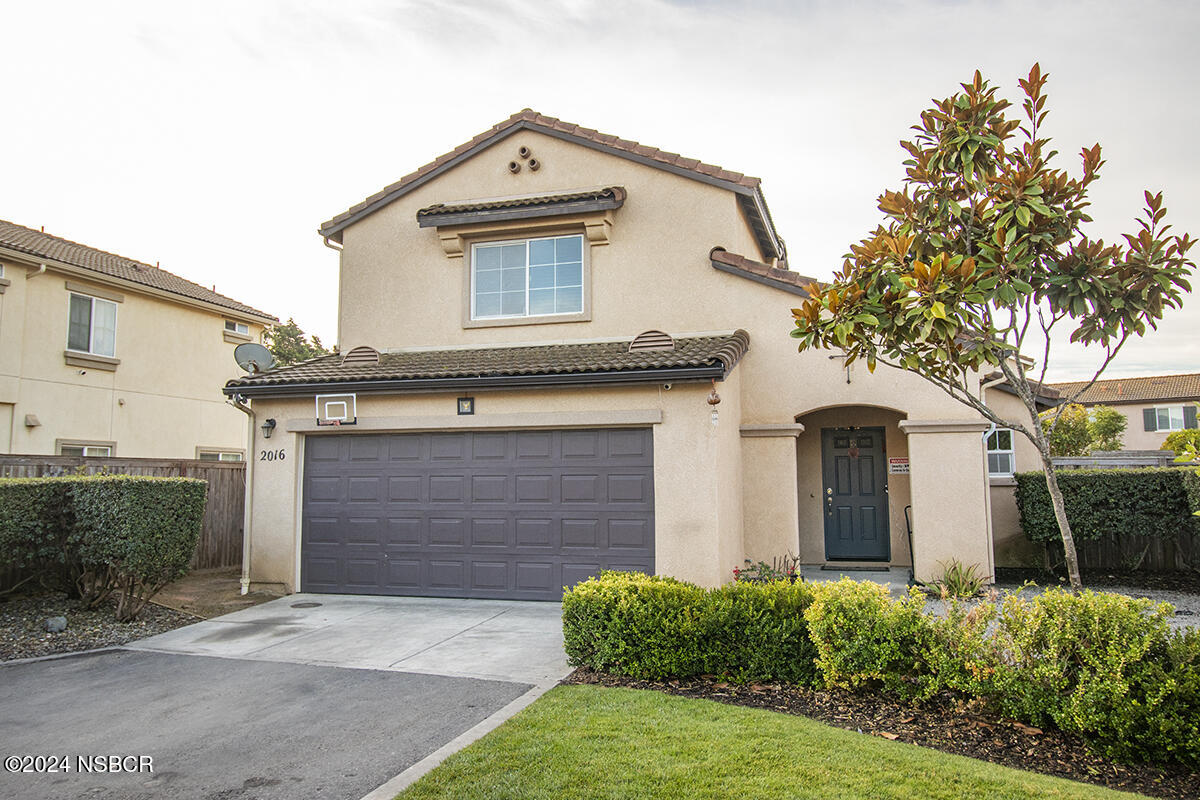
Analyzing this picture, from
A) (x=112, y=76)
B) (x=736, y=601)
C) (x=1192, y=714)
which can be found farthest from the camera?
(x=112, y=76)

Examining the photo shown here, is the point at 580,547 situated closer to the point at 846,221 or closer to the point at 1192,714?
the point at 1192,714

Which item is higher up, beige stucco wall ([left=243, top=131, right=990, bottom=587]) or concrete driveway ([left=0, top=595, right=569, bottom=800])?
beige stucco wall ([left=243, top=131, right=990, bottom=587])

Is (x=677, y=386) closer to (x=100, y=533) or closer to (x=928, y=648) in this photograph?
(x=928, y=648)

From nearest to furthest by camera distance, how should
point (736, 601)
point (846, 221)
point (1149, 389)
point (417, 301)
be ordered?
1. point (736, 601)
2. point (417, 301)
3. point (846, 221)
4. point (1149, 389)

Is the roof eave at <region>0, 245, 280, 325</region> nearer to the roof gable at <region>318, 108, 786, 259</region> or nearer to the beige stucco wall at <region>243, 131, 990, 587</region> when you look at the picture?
the roof gable at <region>318, 108, 786, 259</region>

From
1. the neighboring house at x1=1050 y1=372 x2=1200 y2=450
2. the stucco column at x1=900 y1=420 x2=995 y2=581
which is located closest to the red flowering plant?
the stucco column at x1=900 y1=420 x2=995 y2=581

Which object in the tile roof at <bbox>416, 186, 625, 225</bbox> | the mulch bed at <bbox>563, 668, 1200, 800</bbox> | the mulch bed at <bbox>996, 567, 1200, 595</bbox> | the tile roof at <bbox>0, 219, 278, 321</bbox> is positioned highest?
the tile roof at <bbox>0, 219, 278, 321</bbox>

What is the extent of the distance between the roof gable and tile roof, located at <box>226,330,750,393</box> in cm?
267

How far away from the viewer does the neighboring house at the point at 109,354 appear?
15875 mm

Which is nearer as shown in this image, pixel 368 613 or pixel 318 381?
pixel 368 613

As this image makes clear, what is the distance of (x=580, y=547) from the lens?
1082cm

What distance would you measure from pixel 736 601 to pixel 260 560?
A: 8456 mm

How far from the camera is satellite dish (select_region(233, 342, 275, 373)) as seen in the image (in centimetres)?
1266

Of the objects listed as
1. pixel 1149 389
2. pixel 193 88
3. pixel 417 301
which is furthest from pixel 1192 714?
pixel 1149 389
